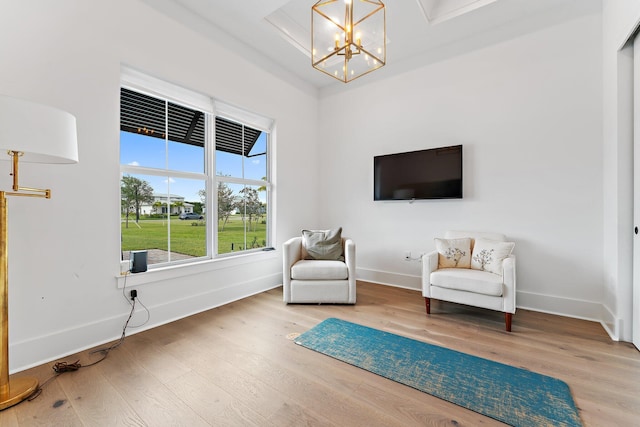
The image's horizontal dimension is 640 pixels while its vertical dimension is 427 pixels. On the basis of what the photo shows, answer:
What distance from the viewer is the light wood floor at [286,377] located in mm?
1325

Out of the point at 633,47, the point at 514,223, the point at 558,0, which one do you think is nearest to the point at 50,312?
the point at 514,223

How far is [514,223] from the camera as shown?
2.83m

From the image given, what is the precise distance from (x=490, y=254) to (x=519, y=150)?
1.19m

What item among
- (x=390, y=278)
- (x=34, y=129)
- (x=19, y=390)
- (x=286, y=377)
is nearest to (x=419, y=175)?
(x=390, y=278)

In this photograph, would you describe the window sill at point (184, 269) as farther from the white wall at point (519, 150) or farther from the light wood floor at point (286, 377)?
the white wall at point (519, 150)

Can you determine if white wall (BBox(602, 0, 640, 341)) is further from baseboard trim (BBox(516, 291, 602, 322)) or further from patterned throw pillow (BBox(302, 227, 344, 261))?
patterned throw pillow (BBox(302, 227, 344, 261))

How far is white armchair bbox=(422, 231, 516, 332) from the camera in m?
2.21

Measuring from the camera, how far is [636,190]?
199 centimetres

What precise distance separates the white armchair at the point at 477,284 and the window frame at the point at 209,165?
2.00 m

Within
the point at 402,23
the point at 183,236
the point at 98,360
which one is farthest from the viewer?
the point at 402,23

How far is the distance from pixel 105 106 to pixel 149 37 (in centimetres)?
78

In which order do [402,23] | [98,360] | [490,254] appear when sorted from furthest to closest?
1. [402,23]
2. [490,254]
3. [98,360]

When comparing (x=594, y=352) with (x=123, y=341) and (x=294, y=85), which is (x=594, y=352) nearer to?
(x=123, y=341)

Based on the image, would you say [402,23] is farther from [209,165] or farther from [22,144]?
[22,144]
